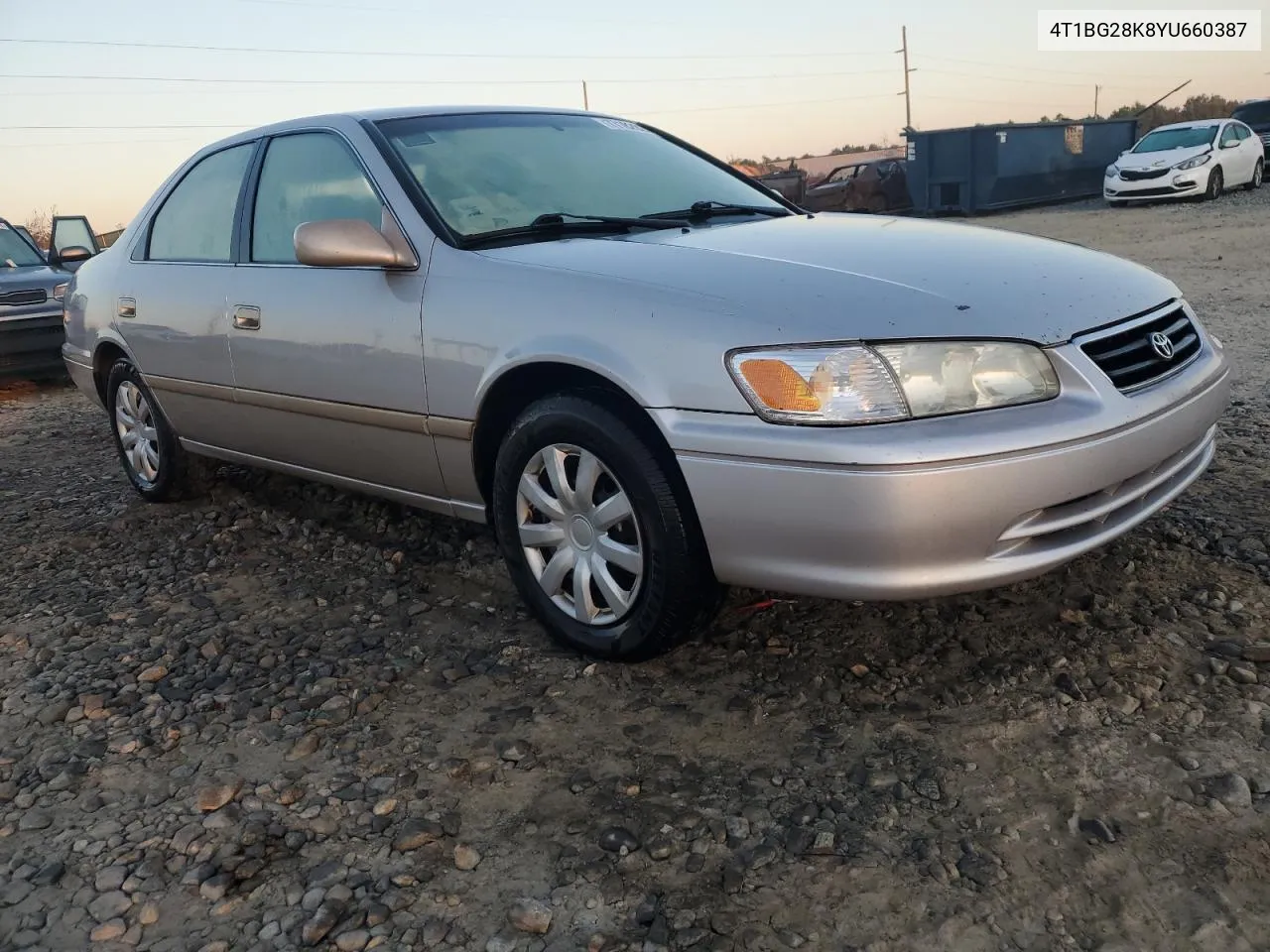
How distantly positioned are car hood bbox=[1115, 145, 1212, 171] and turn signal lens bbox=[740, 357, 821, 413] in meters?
18.6

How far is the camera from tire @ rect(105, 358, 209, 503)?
4.59 m

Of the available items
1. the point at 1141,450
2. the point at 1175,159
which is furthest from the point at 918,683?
the point at 1175,159

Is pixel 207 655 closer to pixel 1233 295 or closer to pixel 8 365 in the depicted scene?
pixel 8 365

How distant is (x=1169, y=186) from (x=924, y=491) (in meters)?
18.6

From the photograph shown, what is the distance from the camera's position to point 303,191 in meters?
3.70

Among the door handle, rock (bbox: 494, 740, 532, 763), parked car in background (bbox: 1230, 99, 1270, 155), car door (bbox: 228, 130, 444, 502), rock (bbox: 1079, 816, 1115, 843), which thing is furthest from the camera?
parked car in background (bbox: 1230, 99, 1270, 155)

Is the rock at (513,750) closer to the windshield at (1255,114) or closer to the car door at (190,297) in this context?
the car door at (190,297)

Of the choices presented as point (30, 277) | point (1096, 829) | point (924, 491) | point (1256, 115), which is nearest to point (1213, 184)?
point (1256, 115)

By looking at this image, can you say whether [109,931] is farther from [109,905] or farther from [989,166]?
[989,166]

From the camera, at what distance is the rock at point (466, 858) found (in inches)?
81.4

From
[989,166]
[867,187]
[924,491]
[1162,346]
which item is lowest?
[924,491]

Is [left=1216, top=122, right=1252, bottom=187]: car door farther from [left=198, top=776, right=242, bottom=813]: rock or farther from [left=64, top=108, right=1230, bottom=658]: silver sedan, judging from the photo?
[left=198, top=776, right=242, bottom=813]: rock

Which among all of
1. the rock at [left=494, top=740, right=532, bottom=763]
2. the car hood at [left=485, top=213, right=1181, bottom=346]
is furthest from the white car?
the rock at [left=494, top=740, right=532, bottom=763]

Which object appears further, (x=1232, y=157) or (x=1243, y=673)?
(x=1232, y=157)
